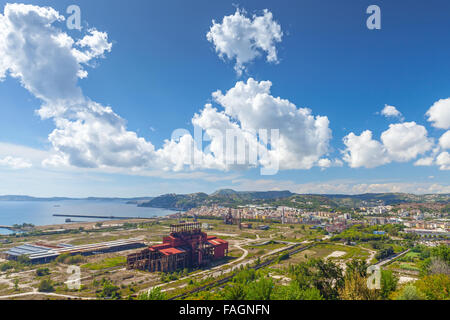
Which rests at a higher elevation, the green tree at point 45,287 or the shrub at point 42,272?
the green tree at point 45,287

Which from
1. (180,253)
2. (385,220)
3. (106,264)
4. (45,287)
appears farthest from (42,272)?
(385,220)

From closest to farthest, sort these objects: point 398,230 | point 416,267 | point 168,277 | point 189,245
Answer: point 168,277
point 416,267
point 189,245
point 398,230

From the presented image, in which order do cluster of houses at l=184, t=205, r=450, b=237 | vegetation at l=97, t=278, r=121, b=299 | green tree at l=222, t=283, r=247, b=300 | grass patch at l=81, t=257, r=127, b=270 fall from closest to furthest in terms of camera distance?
green tree at l=222, t=283, r=247, b=300 < vegetation at l=97, t=278, r=121, b=299 < grass patch at l=81, t=257, r=127, b=270 < cluster of houses at l=184, t=205, r=450, b=237

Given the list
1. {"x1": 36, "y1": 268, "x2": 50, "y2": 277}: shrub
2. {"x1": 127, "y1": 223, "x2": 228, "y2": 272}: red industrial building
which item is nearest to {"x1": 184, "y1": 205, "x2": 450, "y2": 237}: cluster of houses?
{"x1": 127, "y1": 223, "x2": 228, "y2": 272}: red industrial building

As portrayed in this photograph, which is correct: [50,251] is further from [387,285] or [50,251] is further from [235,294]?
[387,285]

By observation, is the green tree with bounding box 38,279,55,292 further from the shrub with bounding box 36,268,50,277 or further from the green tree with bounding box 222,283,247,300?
the green tree with bounding box 222,283,247,300

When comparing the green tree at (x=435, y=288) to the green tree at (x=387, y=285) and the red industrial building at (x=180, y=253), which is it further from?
the red industrial building at (x=180, y=253)

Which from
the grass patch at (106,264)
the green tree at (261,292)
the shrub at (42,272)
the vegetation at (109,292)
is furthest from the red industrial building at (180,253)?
the green tree at (261,292)
